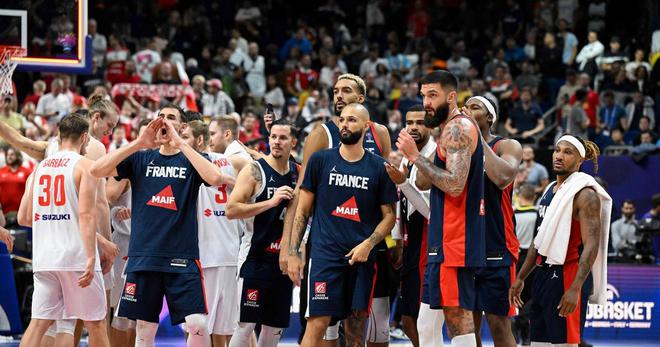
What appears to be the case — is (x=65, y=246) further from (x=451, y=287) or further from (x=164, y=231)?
(x=451, y=287)

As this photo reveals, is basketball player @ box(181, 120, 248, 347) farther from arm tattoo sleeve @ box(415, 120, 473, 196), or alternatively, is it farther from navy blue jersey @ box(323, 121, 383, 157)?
arm tattoo sleeve @ box(415, 120, 473, 196)

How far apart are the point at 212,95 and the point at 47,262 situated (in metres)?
12.2

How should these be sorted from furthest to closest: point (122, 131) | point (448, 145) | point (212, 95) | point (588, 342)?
1. point (212, 95)
2. point (122, 131)
3. point (588, 342)
4. point (448, 145)

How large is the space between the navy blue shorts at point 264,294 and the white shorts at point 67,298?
4.06 ft

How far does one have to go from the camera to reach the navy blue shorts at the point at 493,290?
877 cm

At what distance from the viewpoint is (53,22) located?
12.6 metres

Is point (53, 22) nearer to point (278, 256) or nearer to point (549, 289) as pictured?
point (278, 256)

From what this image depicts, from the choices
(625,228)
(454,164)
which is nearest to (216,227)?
(454,164)

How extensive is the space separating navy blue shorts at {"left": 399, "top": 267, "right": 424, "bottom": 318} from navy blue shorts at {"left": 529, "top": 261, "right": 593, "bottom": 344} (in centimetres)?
102

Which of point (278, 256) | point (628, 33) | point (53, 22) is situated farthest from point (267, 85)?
point (278, 256)

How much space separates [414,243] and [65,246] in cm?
305

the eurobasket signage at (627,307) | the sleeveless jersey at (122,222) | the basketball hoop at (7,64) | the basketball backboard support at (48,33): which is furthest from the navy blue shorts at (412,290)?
the eurobasket signage at (627,307)

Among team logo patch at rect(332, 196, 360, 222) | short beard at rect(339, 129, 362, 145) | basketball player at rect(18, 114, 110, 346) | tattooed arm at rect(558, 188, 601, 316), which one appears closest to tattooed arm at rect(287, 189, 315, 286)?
team logo patch at rect(332, 196, 360, 222)

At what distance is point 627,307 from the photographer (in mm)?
14234
